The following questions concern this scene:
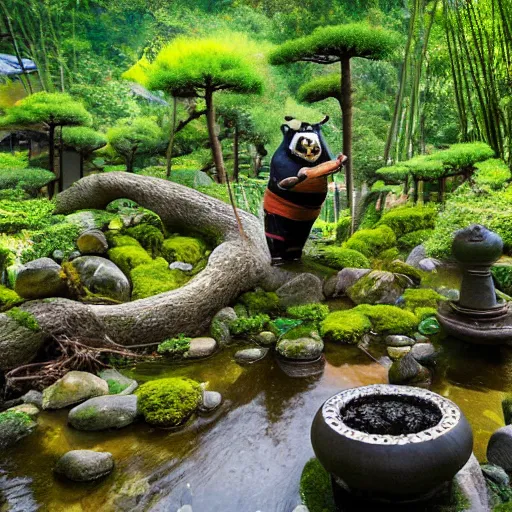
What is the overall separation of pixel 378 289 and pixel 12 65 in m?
9.74

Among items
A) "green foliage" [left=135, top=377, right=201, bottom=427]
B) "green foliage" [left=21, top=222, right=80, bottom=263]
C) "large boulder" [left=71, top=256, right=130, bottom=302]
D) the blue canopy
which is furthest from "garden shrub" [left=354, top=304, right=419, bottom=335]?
the blue canopy

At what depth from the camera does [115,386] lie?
3758 mm

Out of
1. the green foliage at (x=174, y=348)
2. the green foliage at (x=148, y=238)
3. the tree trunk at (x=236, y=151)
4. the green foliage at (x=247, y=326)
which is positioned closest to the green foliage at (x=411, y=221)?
the green foliage at (x=247, y=326)

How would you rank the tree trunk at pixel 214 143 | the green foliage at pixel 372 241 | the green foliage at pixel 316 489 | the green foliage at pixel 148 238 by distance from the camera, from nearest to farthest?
the green foliage at pixel 316 489 < the green foliage at pixel 148 238 < the green foliage at pixel 372 241 < the tree trunk at pixel 214 143

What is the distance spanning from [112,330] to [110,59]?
31.7 feet

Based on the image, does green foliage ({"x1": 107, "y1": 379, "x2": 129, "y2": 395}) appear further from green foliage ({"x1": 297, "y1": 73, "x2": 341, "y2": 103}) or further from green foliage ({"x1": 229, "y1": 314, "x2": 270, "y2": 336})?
green foliage ({"x1": 297, "y1": 73, "x2": 341, "y2": 103})

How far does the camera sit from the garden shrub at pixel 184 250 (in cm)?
609

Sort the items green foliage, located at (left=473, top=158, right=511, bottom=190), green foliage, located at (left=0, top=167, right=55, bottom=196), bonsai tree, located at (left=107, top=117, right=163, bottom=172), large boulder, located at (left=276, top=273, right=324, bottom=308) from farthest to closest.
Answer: bonsai tree, located at (left=107, top=117, right=163, bottom=172), green foliage, located at (left=0, top=167, right=55, bottom=196), green foliage, located at (left=473, top=158, right=511, bottom=190), large boulder, located at (left=276, top=273, right=324, bottom=308)

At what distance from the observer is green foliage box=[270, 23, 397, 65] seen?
664 cm

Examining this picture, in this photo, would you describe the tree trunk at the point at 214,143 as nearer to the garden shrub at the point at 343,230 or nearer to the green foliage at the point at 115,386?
the garden shrub at the point at 343,230

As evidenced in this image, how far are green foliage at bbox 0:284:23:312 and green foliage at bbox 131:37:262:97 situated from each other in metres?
4.38

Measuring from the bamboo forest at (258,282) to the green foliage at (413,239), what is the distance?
41mm

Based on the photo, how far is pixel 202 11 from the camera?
12125 mm

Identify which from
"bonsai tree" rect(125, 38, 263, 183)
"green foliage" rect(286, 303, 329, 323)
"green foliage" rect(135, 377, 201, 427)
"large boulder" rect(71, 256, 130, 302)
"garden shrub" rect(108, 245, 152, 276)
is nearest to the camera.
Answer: "green foliage" rect(135, 377, 201, 427)
